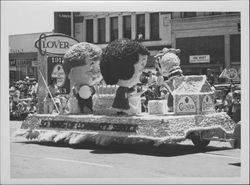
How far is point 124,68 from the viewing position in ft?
32.5

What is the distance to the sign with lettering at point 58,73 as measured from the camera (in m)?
11.7

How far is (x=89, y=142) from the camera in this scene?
10312mm

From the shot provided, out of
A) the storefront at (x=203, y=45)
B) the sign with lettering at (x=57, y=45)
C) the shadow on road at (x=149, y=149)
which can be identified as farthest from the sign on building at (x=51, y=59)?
the storefront at (x=203, y=45)

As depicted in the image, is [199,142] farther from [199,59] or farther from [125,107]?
[199,59]

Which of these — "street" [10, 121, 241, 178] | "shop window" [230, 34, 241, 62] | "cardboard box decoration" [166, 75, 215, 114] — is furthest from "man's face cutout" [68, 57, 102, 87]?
"shop window" [230, 34, 241, 62]

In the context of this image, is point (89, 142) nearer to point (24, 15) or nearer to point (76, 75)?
point (76, 75)

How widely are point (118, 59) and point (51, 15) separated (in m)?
1.89

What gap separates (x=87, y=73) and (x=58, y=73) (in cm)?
128

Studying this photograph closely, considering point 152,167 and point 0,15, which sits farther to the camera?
point 152,167

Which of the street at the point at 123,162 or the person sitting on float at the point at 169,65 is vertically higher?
the person sitting on float at the point at 169,65

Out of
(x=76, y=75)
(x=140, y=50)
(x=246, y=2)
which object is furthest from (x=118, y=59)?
(x=246, y=2)

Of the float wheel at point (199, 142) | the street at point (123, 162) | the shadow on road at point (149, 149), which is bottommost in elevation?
the street at point (123, 162)

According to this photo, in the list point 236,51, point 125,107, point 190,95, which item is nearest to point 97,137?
point 125,107

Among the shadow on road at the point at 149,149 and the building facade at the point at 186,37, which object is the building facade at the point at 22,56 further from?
the shadow on road at the point at 149,149
